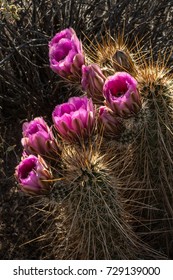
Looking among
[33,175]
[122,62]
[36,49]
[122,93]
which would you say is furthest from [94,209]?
[36,49]

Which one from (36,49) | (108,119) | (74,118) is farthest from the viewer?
(36,49)

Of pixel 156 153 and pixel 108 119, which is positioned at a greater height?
pixel 108 119

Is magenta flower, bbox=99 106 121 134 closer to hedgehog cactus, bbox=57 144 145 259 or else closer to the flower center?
hedgehog cactus, bbox=57 144 145 259

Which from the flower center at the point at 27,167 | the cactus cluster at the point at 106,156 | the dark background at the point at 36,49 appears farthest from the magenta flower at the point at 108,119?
the dark background at the point at 36,49

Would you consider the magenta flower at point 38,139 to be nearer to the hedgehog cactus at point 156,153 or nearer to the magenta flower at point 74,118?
the magenta flower at point 74,118

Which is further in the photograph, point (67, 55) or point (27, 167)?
point (67, 55)

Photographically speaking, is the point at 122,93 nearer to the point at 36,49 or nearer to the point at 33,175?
the point at 33,175

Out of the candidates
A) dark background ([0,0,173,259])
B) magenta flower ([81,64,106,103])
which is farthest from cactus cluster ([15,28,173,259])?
dark background ([0,0,173,259])

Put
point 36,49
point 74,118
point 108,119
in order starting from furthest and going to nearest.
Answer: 1. point 36,49
2. point 108,119
3. point 74,118
